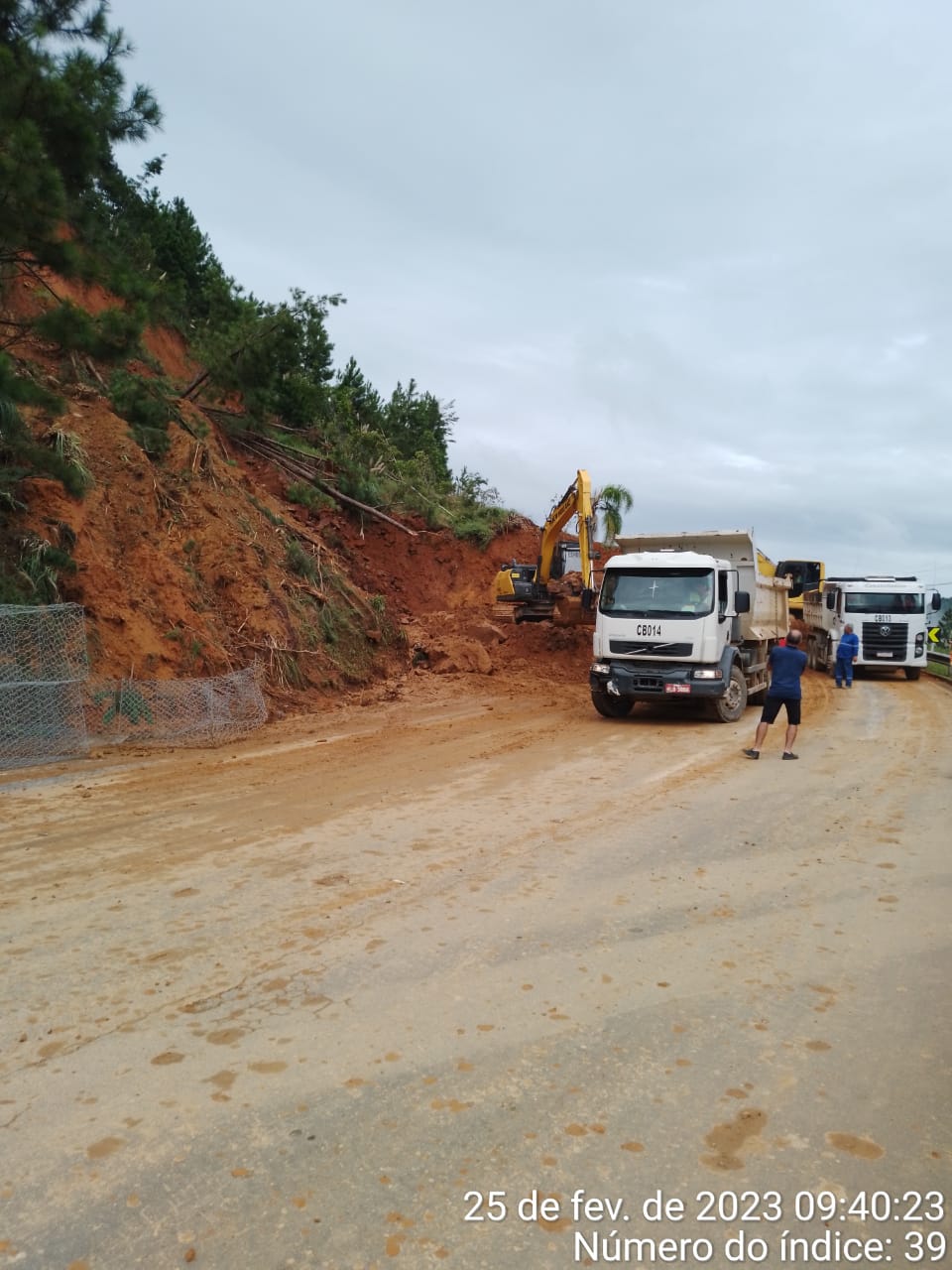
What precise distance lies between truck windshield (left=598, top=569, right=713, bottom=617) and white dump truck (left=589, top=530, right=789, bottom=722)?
17mm

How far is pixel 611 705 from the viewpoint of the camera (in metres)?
15.8

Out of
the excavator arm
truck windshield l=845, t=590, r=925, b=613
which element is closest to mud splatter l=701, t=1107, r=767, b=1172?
the excavator arm

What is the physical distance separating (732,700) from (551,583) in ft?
27.1

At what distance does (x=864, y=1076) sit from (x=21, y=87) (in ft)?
40.5

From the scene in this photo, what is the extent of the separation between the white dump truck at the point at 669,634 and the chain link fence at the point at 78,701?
594 centimetres

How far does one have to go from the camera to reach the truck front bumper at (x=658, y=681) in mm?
14750

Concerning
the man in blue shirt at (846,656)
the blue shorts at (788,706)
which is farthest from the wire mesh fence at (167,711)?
the man in blue shirt at (846,656)

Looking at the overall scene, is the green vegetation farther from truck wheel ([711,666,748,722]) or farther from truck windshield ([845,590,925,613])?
truck windshield ([845,590,925,613])

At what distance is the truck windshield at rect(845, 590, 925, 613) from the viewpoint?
2488 cm

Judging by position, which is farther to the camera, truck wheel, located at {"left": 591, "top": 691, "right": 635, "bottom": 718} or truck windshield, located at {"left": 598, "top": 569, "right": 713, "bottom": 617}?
truck wheel, located at {"left": 591, "top": 691, "right": 635, "bottom": 718}

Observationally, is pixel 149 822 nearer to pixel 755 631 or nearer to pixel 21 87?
pixel 21 87

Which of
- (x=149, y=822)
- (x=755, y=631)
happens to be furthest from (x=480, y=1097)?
(x=755, y=631)

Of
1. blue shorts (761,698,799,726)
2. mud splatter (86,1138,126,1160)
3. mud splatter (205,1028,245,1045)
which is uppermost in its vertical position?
blue shorts (761,698,799,726)

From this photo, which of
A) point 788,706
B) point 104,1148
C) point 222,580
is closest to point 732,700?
point 788,706
